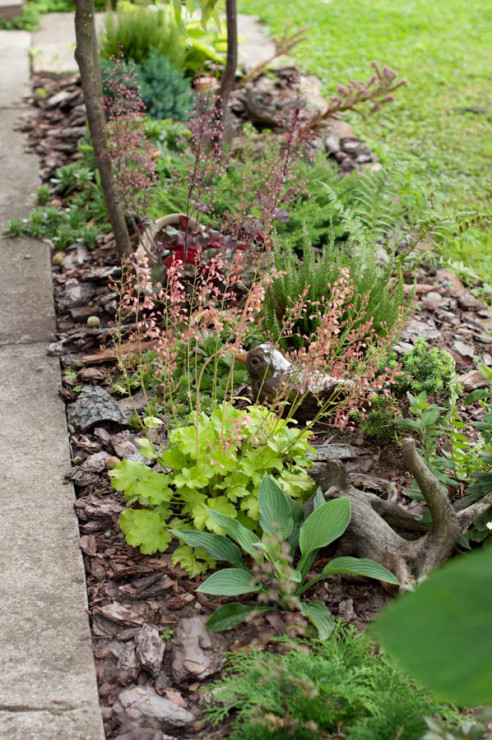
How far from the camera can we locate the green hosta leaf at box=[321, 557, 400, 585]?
2168 mm

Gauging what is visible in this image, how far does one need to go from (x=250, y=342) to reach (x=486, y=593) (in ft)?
8.64

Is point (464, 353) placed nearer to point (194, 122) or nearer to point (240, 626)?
point (194, 122)

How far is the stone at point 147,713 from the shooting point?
1.92 meters

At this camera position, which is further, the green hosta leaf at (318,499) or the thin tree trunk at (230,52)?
the thin tree trunk at (230,52)

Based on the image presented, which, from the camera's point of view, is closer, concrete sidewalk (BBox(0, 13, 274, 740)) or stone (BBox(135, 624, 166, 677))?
concrete sidewalk (BBox(0, 13, 274, 740))

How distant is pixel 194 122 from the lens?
140 inches

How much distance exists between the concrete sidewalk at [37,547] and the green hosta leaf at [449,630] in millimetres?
1344

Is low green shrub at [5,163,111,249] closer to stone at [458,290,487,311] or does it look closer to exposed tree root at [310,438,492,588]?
stone at [458,290,487,311]

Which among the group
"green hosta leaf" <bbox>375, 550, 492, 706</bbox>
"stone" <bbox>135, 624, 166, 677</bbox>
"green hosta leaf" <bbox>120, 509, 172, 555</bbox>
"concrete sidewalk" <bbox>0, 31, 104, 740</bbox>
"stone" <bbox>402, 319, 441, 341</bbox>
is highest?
"green hosta leaf" <bbox>375, 550, 492, 706</bbox>

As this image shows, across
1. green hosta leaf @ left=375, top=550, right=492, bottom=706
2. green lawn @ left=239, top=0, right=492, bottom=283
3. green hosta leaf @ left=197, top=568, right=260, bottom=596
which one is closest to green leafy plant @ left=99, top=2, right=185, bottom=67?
green lawn @ left=239, top=0, right=492, bottom=283

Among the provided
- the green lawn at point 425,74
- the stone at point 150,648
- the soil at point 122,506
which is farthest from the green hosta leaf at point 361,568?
the green lawn at point 425,74

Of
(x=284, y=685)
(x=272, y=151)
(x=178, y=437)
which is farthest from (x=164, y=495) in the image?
(x=272, y=151)

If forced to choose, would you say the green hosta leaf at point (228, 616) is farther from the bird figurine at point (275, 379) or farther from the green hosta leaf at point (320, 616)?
the bird figurine at point (275, 379)

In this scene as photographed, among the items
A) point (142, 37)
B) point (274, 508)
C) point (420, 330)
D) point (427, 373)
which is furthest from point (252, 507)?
point (142, 37)
